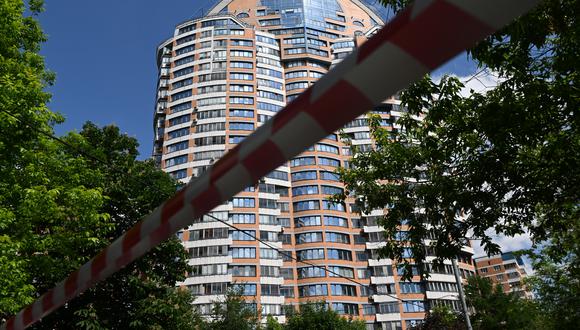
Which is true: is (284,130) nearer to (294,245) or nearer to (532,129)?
(532,129)

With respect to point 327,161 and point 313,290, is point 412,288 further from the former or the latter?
point 327,161

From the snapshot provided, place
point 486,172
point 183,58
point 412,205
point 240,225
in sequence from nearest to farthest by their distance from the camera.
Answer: point 486,172 < point 412,205 < point 240,225 < point 183,58

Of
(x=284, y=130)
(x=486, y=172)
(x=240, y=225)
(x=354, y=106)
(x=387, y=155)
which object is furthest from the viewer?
(x=240, y=225)

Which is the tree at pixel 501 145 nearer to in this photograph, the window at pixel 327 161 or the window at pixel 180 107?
the window at pixel 327 161

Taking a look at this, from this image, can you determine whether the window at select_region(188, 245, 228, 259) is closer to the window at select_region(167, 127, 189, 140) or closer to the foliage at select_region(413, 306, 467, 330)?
the window at select_region(167, 127, 189, 140)

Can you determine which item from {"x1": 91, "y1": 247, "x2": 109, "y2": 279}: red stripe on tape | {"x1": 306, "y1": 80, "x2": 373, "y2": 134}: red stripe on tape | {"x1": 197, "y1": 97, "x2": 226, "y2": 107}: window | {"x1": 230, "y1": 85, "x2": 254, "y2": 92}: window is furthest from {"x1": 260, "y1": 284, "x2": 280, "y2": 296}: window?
{"x1": 306, "y1": 80, "x2": 373, "y2": 134}: red stripe on tape

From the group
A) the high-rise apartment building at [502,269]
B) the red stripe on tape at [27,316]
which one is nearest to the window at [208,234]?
the red stripe on tape at [27,316]

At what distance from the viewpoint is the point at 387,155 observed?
982 centimetres

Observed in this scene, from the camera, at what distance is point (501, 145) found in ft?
22.2

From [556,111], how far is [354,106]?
6.65m

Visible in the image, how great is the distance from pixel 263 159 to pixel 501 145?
A: 6.58m

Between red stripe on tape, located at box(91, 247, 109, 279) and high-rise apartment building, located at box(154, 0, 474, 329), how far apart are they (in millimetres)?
41936

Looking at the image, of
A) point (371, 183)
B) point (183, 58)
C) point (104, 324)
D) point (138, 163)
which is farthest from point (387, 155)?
point (183, 58)

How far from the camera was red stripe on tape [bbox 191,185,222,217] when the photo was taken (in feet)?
4.91
